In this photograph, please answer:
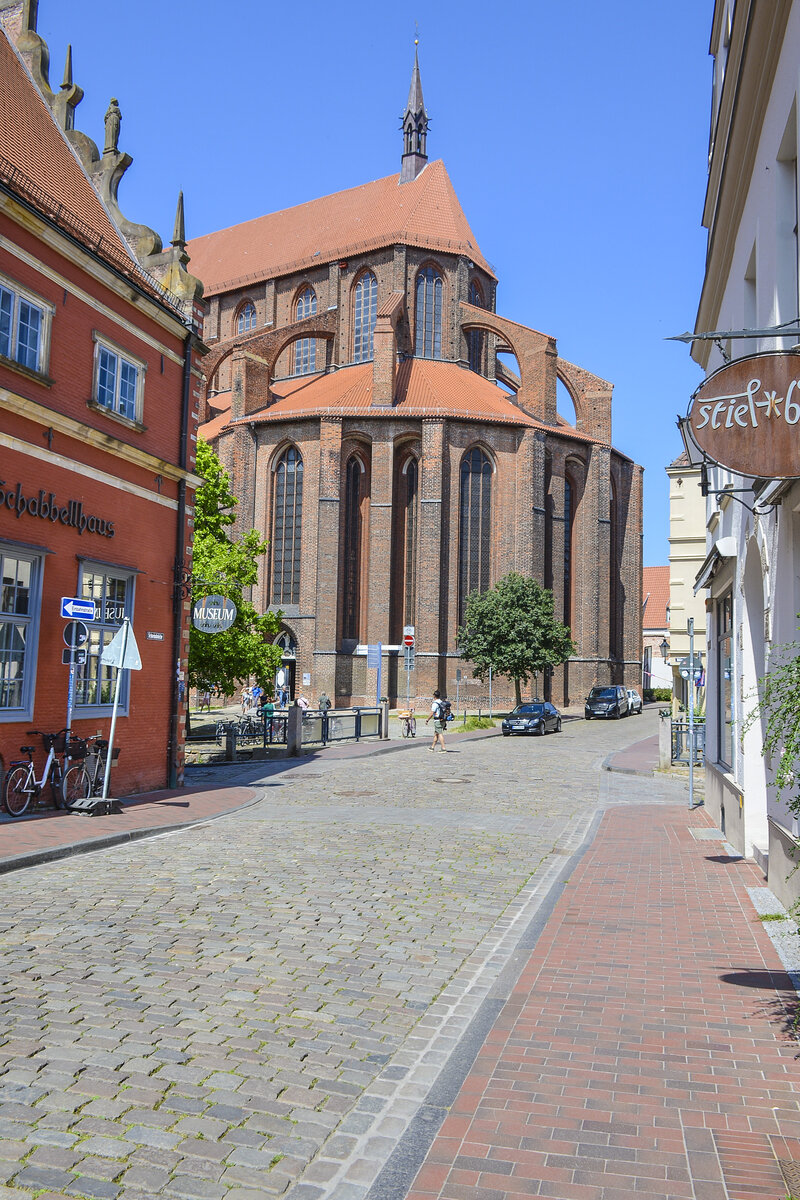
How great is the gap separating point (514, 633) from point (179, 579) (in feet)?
80.8

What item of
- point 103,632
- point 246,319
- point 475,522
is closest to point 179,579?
point 103,632

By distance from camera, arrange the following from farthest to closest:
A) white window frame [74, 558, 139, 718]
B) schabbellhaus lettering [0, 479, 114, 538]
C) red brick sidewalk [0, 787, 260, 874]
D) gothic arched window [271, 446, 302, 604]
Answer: gothic arched window [271, 446, 302, 604] → white window frame [74, 558, 139, 718] → schabbellhaus lettering [0, 479, 114, 538] → red brick sidewalk [0, 787, 260, 874]

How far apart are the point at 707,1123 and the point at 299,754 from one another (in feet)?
64.5

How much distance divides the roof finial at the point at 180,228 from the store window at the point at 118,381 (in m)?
2.93

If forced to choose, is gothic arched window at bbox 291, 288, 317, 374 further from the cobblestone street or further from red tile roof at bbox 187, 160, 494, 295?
the cobblestone street

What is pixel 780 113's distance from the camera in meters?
7.40

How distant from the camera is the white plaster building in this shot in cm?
718

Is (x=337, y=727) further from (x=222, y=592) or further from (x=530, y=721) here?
(x=530, y=721)

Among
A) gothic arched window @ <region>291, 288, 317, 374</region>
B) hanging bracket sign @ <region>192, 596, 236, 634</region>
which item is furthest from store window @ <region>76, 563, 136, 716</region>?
gothic arched window @ <region>291, 288, 317, 374</region>

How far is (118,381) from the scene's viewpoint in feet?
46.7

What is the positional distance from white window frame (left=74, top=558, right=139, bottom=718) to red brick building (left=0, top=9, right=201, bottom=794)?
0.03 metres

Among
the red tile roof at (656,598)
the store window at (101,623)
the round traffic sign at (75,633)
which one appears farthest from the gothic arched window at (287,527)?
the red tile roof at (656,598)

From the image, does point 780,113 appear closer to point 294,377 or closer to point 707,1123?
point 707,1123

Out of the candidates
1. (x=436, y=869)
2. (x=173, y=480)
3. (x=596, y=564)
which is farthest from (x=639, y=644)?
(x=436, y=869)
